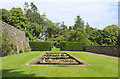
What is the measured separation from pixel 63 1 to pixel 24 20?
28330mm

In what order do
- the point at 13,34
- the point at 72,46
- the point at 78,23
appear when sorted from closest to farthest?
the point at 13,34 < the point at 72,46 < the point at 78,23

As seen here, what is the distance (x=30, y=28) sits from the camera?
38219 mm

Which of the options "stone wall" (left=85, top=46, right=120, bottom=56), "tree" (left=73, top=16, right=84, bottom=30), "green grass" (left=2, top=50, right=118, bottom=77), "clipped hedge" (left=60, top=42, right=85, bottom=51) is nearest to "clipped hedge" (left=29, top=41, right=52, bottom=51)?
"clipped hedge" (left=60, top=42, right=85, bottom=51)

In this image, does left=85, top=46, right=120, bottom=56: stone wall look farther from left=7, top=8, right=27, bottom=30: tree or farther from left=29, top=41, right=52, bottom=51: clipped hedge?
left=7, top=8, right=27, bottom=30: tree

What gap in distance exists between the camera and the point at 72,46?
22312 millimetres

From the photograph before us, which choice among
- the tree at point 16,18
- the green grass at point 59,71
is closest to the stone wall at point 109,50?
the green grass at point 59,71

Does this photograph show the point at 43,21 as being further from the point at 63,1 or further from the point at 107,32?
the point at 63,1

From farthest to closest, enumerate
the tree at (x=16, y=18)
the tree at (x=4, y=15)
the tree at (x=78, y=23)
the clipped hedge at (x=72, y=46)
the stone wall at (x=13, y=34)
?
the tree at (x=78, y=23) < the tree at (x=4, y=15) < the tree at (x=16, y=18) < the clipped hedge at (x=72, y=46) < the stone wall at (x=13, y=34)

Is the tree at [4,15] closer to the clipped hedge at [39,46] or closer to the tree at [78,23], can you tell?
the clipped hedge at [39,46]

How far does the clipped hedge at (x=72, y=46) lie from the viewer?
22203 millimetres

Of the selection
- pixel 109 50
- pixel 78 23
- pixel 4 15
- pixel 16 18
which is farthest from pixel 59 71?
pixel 78 23

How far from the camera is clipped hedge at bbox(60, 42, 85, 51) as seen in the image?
22203mm

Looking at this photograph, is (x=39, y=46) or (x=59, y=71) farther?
(x=39, y=46)

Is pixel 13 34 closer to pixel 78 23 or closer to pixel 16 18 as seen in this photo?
pixel 16 18
